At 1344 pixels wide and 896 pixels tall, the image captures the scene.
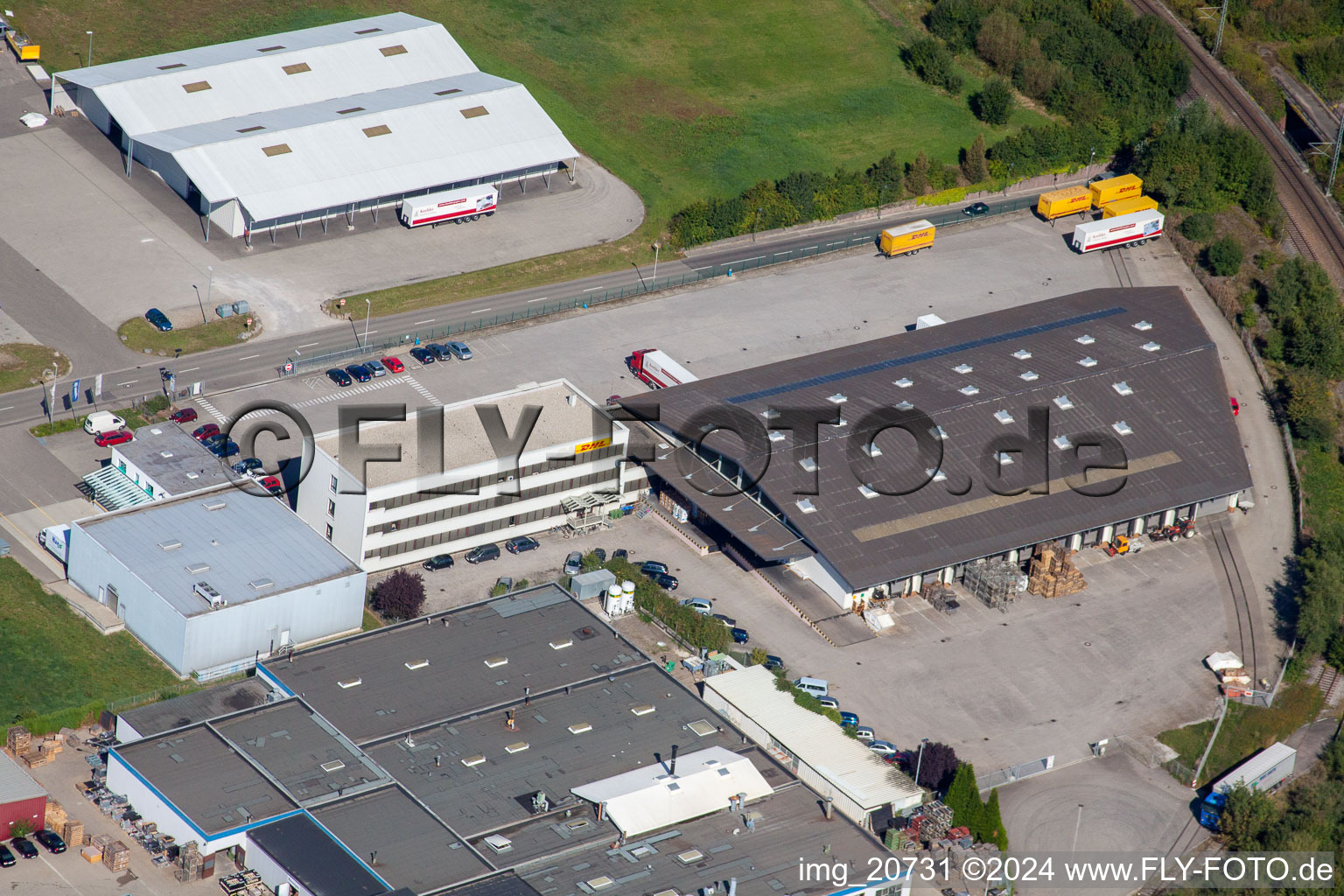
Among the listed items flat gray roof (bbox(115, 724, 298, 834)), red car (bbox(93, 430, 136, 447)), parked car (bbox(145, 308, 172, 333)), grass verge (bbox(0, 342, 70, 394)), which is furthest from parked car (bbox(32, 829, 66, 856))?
parked car (bbox(145, 308, 172, 333))

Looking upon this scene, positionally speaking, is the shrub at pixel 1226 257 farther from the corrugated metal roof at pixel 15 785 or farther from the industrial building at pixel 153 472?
the corrugated metal roof at pixel 15 785

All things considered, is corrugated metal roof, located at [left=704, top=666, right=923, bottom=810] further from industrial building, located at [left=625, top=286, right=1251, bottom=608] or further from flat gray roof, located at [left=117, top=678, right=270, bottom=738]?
flat gray roof, located at [left=117, top=678, right=270, bottom=738]

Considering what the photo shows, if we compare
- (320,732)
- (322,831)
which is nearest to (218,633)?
(320,732)

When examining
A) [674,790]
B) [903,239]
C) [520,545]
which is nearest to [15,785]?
[674,790]

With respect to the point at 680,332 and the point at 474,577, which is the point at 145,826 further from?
the point at 680,332

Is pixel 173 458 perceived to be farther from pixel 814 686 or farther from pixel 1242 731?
pixel 1242 731

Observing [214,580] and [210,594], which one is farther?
[214,580]
